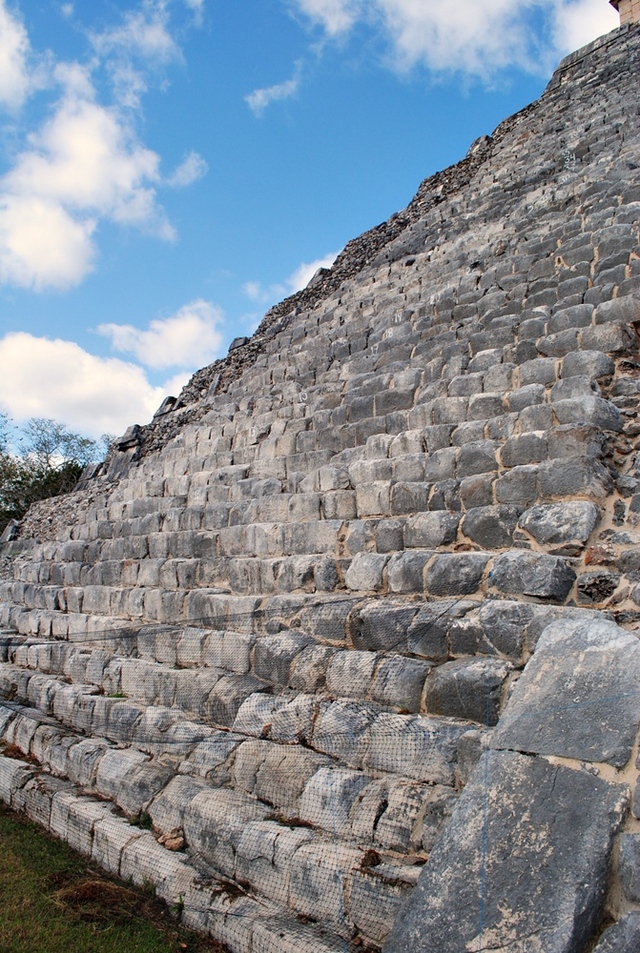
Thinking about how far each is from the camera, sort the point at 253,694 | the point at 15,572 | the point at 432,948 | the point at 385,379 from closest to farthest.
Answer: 1. the point at 432,948
2. the point at 253,694
3. the point at 385,379
4. the point at 15,572

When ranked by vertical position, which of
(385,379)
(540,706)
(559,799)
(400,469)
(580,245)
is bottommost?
(559,799)

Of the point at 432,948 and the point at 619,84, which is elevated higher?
the point at 619,84

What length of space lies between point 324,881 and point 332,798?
0.44 m

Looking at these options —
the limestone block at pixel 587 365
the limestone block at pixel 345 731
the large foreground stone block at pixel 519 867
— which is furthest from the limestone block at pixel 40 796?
the limestone block at pixel 587 365

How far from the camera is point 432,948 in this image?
2488mm

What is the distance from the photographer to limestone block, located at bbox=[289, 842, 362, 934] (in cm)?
313

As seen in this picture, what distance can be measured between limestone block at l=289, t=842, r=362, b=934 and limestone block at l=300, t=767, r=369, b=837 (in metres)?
0.14

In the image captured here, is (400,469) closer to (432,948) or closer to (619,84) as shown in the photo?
(432,948)

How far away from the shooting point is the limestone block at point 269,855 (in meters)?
3.43

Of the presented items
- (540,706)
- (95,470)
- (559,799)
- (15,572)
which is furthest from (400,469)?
(95,470)

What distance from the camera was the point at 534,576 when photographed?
12.3 feet

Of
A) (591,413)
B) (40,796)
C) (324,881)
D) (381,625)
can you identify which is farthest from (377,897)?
(40,796)

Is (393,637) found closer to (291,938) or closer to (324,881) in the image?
(324,881)

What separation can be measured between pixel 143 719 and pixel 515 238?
695cm
